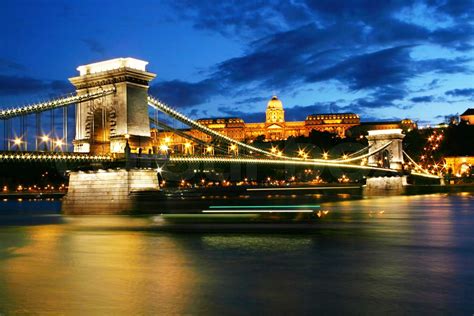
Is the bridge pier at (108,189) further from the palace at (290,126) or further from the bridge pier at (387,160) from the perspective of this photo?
the palace at (290,126)

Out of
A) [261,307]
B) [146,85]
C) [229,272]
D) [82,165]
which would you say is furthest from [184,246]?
[146,85]

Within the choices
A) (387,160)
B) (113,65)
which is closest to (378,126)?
(387,160)

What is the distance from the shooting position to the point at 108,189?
2981cm

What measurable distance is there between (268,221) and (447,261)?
8.79 metres

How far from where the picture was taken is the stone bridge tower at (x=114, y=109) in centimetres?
3275

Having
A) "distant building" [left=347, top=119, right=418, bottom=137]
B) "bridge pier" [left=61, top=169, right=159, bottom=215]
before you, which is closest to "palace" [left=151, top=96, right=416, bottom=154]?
"distant building" [left=347, top=119, right=418, bottom=137]

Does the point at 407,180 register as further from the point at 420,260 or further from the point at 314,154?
the point at 420,260

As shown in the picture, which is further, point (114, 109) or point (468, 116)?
point (468, 116)

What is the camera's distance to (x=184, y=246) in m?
15.7

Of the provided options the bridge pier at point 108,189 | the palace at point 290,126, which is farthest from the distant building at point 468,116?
the bridge pier at point 108,189

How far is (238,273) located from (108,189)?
65.1 feet

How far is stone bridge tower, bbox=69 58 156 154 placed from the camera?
1289 inches

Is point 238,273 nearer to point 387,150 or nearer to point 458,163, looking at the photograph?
point 387,150

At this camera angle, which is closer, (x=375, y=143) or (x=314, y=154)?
(x=375, y=143)
